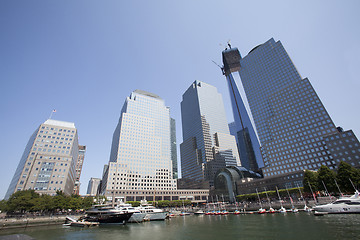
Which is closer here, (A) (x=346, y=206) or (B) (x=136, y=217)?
(A) (x=346, y=206)

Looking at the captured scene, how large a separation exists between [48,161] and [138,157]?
71.7m

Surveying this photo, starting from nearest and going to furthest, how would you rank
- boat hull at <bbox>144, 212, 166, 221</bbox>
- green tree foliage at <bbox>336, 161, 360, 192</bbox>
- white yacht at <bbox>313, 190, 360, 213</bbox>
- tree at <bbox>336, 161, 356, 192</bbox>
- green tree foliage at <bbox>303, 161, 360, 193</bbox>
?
white yacht at <bbox>313, 190, 360, 213</bbox> < green tree foliage at <bbox>336, 161, 360, 192</bbox> < green tree foliage at <bbox>303, 161, 360, 193</bbox> < tree at <bbox>336, 161, 356, 192</bbox> < boat hull at <bbox>144, 212, 166, 221</bbox>

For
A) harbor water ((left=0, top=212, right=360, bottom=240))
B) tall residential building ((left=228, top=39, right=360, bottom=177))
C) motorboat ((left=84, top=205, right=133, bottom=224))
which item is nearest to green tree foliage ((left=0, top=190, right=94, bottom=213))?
motorboat ((left=84, top=205, right=133, bottom=224))

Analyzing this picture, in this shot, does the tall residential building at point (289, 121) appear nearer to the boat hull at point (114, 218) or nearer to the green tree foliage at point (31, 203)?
the boat hull at point (114, 218)

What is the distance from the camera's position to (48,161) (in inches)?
4503

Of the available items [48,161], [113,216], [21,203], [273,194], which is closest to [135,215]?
[113,216]

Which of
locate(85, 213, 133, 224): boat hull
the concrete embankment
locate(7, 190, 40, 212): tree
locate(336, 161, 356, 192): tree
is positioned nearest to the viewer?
locate(85, 213, 133, 224): boat hull

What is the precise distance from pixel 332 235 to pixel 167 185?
154535mm

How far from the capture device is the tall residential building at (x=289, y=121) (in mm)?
101312

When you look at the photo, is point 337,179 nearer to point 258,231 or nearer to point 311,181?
point 311,181

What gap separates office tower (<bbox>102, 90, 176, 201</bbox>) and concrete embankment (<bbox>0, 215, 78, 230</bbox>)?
70.8 metres

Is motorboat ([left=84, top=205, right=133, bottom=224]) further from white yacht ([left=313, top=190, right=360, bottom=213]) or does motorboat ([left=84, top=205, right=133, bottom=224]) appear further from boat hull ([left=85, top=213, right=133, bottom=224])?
white yacht ([left=313, top=190, right=360, bottom=213])

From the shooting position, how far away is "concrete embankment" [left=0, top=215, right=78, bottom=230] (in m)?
58.6

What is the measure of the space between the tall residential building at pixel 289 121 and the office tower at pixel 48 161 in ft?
472
